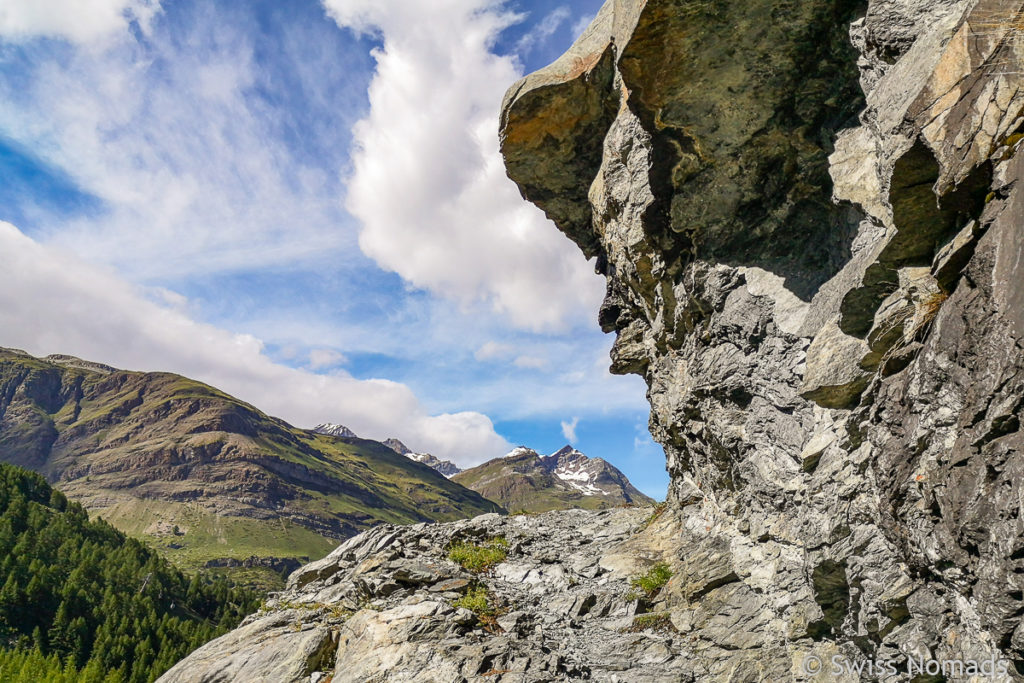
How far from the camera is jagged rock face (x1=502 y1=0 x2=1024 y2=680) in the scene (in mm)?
9023

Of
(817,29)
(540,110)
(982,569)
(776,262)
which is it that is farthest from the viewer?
(540,110)

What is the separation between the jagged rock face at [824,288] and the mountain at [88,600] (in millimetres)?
84053

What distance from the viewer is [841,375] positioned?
46.1 feet

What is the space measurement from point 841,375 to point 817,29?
1067 centimetres

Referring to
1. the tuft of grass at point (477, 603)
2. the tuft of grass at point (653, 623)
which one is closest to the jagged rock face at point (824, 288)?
the tuft of grass at point (653, 623)

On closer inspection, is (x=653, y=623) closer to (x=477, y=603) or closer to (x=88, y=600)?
(x=477, y=603)

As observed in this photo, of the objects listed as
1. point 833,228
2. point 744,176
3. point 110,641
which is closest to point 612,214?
point 744,176

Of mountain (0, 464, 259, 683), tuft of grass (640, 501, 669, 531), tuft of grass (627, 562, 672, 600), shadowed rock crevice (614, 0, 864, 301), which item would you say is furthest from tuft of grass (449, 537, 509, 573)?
mountain (0, 464, 259, 683)

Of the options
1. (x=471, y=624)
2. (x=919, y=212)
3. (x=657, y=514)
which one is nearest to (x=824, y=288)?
(x=919, y=212)

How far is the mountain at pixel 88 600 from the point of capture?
345ft

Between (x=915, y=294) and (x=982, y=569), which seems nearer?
(x=982, y=569)

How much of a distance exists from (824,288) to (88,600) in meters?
175

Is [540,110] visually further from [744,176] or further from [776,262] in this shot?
[776,262]

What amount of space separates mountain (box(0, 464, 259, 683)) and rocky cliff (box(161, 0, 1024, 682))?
8078 centimetres
